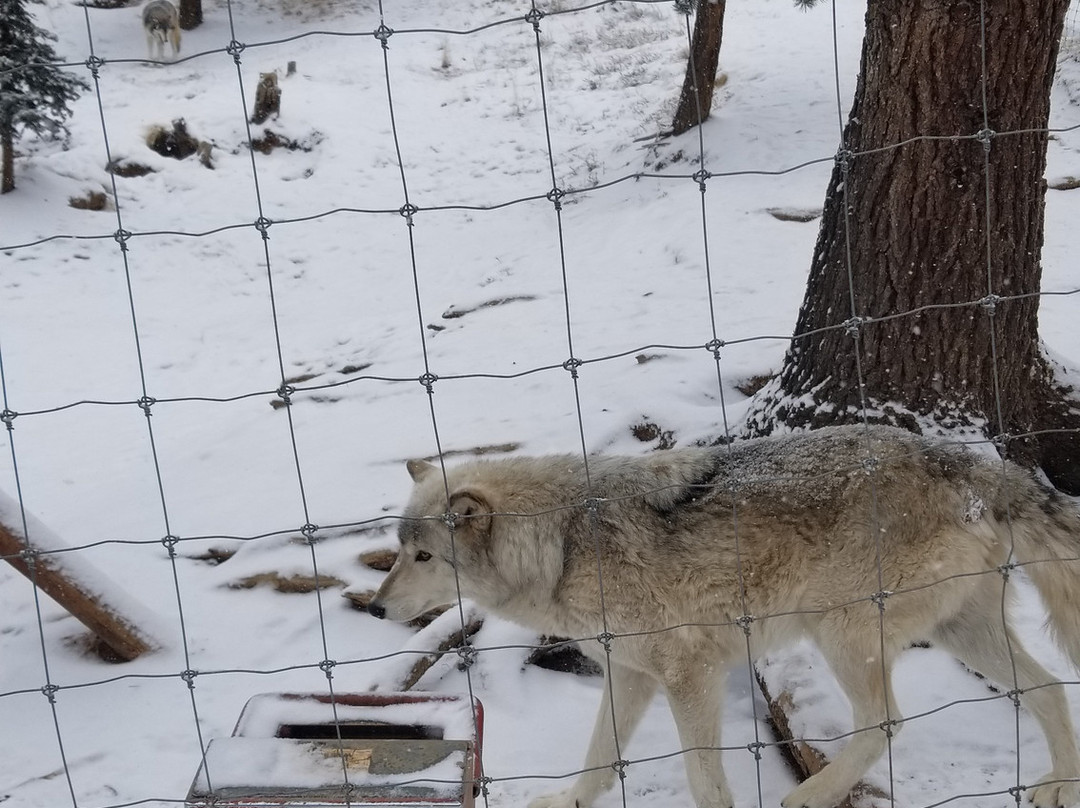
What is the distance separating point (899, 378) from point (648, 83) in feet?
42.1

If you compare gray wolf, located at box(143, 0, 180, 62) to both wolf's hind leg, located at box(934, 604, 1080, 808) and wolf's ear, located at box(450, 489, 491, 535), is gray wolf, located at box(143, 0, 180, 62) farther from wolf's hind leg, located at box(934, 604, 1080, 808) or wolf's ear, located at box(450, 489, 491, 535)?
wolf's hind leg, located at box(934, 604, 1080, 808)

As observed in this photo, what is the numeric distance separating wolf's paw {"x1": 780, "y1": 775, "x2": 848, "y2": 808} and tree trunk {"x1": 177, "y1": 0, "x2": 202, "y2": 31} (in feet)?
74.1

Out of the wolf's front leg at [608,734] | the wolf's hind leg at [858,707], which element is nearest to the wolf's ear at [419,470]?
the wolf's front leg at [608,734]

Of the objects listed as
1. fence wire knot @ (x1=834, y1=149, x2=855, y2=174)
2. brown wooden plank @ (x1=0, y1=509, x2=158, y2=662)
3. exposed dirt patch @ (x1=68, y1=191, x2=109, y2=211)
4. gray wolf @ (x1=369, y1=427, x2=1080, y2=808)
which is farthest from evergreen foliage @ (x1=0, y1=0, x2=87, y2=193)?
gray wolf @ (x1=369, y1=427, x2=1080, y2=808)

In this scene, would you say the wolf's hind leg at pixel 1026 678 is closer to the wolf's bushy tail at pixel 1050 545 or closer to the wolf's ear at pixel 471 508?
the wolf's bushy tail at pixel 1050 545

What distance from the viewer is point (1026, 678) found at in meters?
3.54

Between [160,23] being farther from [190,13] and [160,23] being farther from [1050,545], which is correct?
[1050,545]

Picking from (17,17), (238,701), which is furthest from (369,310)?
(238,701)

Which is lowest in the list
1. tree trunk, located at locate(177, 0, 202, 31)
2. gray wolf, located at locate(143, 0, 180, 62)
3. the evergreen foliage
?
the evergreen foliage

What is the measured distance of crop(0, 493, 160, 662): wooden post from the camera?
4.45 m

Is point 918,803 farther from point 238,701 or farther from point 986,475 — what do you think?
point 238,701

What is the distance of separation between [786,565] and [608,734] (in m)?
0.97

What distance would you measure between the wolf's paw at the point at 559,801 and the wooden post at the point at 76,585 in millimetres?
2180

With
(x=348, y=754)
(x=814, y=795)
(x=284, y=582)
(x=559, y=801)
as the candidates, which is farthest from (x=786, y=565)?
(x=284, y=582)
